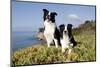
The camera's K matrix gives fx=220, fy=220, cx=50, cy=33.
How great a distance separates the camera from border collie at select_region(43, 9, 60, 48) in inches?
112

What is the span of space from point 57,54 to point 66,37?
0.86 ft

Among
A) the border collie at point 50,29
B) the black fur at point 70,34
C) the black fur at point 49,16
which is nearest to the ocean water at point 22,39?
the border collie at point 50,29

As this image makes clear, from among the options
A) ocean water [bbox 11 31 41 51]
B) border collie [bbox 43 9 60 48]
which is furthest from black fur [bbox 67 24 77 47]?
ocean water [bbox 11 31 41 51]

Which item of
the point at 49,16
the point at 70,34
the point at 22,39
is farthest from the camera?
the point at 70,34

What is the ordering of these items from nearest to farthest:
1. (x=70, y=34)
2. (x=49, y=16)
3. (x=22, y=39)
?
(x=22, y=39) → (x=49, y=16) → (x=70, y=34)

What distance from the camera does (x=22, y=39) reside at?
271 cm

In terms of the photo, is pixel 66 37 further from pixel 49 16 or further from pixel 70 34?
pixel 49 16

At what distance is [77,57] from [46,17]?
0.69 m

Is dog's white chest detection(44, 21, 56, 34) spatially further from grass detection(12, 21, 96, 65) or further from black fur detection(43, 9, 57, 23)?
grass detection(12, 21, 96, 65)

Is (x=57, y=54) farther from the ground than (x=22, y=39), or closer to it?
closer to it

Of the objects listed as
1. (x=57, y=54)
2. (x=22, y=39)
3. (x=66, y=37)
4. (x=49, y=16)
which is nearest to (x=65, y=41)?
(x=66, y=37)

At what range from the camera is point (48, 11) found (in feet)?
9.33

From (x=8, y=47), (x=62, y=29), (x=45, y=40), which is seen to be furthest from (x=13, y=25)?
(x=62, y=29)

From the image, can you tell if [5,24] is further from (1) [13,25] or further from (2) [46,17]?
(2) [46,17]
